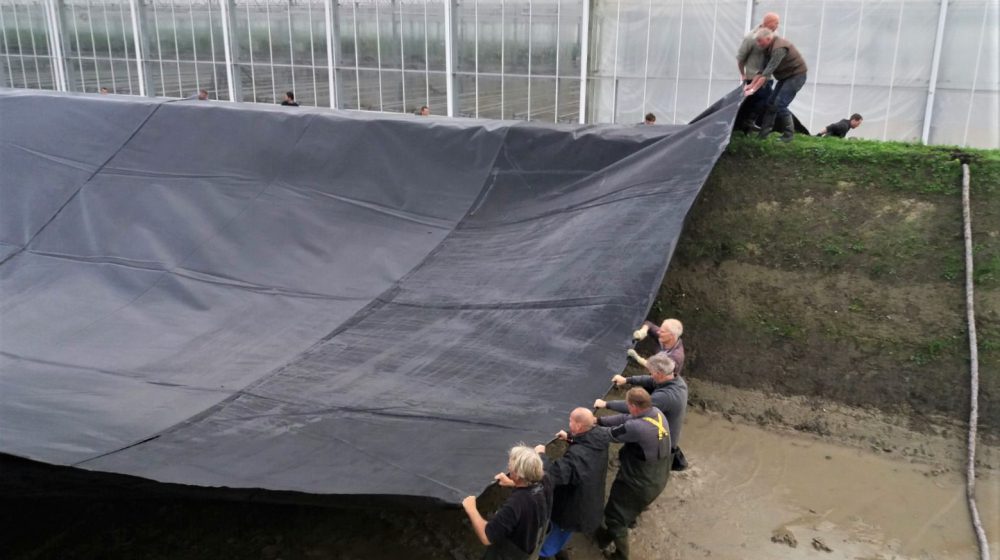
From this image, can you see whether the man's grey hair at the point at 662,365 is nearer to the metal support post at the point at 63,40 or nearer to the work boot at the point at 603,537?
the work boot at the point at 603,537

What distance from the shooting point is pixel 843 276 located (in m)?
6.46

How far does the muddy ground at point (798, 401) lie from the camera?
16.3 ft

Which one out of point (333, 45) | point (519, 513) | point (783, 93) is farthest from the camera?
point (333, 45)

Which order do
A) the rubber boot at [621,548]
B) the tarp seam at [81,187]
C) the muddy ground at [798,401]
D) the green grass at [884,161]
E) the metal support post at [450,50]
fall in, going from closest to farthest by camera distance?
1. the rubber boot at [621,548]
2. the muddy ground at [798,401]
3. the tarp seam at [81,187]
4. the green grass at [884,161]
5. the metal support post at [450,50]

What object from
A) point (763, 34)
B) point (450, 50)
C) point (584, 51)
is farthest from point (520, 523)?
point (450, 50)

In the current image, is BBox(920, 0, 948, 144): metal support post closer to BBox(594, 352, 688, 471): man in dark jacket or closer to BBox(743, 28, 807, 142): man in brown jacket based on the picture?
BBox(743, 28, 807, 142): man in brown jacket

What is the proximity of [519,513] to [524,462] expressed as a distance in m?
Result: 0.33

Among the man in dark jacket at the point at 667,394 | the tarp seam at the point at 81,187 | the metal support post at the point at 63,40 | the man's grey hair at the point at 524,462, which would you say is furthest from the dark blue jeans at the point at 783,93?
the metal support post at the point at 63,40

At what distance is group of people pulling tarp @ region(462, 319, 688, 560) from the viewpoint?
3551 millimetres

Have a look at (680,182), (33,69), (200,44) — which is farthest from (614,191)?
(33,69)

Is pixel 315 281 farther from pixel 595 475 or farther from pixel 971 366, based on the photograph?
pixel 971 366

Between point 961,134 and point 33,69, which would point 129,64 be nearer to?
point 33,69

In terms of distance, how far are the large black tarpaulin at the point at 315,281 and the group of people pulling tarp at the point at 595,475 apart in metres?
0.22

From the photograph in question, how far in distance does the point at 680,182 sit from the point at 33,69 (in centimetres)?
2033
